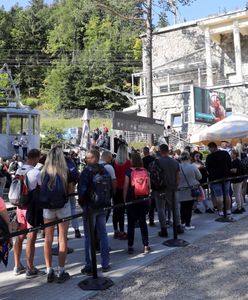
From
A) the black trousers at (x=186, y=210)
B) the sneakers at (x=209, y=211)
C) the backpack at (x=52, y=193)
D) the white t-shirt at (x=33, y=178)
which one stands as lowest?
the sneakers at (x=209, y=211)

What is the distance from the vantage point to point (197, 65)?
116 ft

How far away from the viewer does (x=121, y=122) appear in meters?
12.8

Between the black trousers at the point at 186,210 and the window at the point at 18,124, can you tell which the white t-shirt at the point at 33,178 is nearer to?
the black trousers at the point at 186,210

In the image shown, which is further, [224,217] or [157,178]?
[224,217]

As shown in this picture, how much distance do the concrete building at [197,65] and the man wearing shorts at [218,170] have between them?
1946 cm

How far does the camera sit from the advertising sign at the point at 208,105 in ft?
93.3

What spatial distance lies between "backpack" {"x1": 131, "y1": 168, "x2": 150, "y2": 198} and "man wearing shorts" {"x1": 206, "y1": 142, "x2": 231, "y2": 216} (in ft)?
11.7

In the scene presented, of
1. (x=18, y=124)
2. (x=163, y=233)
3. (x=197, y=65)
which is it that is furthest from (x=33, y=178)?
(x=197, y=65)

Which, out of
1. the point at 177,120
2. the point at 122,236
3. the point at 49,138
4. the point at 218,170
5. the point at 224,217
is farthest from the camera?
the point at 49,138

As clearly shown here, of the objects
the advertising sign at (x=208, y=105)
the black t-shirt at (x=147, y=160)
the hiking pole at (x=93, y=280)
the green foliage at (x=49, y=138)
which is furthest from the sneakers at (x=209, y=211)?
the green foliage at (x=49, y=138)

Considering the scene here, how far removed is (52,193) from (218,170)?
575cm

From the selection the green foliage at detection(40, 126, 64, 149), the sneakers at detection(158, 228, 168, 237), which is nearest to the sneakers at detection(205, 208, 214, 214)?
the sneakers at detection(158, 228, 168, 237)

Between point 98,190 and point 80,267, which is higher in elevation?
point 98,190

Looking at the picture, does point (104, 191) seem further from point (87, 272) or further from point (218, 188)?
point (218, 188)
